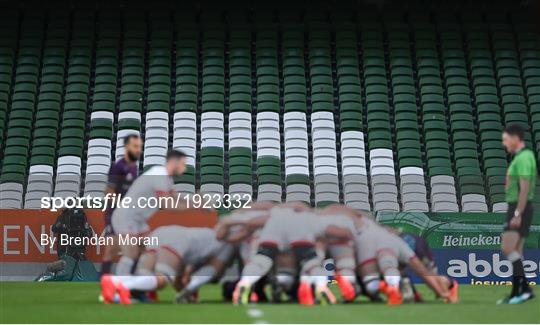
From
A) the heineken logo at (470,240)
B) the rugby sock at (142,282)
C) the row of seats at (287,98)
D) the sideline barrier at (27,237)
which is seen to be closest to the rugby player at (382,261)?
the rugby sock at (142,282)

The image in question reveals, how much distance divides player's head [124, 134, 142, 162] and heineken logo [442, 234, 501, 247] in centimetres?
481

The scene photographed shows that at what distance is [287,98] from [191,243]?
8.54 meters

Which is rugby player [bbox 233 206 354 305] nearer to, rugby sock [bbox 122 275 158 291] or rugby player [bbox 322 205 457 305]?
rugby player [bbox 322 205 457 305]

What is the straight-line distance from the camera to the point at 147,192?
972cm

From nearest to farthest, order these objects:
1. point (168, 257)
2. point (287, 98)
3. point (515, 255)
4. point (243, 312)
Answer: point (243, 312), point (168, 257), point (515, 255), point (287, 98)

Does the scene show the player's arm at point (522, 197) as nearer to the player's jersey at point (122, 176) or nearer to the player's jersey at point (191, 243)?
the player's jersey at point (191, 243)

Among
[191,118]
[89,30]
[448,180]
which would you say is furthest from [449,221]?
[89,30]

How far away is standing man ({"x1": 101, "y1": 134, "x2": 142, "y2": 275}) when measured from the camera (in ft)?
32.4

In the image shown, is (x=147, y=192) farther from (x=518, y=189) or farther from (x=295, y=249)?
(x=518, y=189)

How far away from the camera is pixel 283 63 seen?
1873 cm

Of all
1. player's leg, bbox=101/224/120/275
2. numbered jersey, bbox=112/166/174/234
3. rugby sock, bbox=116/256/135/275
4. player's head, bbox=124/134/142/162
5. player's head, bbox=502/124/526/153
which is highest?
player's head, bbox=124/134/142/162

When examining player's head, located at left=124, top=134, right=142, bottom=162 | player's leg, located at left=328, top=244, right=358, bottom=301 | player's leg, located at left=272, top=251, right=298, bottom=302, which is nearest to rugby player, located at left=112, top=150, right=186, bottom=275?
player's head, located at left=124, top=134, right=142, bottom=162

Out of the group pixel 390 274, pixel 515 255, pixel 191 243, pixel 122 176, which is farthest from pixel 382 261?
pixel 122 176

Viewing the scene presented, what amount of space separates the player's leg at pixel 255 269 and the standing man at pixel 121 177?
3.66 ft
